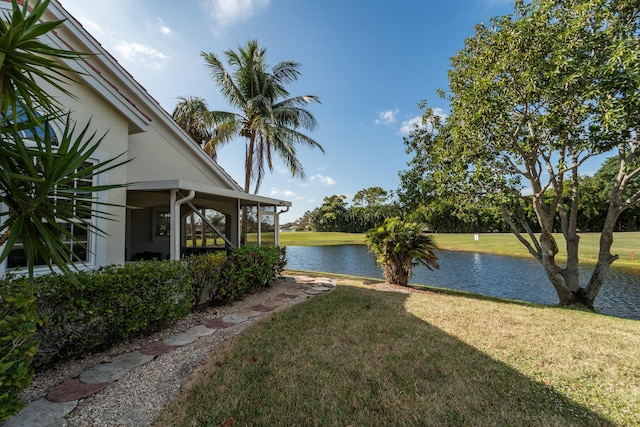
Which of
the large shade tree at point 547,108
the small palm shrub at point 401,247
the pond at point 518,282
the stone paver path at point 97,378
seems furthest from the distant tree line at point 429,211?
the stone paver path at point 97,378

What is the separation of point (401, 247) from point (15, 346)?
8.31 meters

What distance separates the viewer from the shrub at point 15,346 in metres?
2.07

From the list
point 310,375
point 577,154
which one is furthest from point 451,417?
point 577,154

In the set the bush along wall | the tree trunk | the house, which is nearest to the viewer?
the house

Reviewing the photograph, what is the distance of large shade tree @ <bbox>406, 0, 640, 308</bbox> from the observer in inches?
234

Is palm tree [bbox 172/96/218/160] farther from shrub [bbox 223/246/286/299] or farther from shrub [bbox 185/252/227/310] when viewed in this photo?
shrub [bbox 185/252/227/310]

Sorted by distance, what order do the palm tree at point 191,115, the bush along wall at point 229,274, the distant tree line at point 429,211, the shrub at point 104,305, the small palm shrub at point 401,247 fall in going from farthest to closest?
the palm tree at point 191,115, the distant tree line at point 429,211, the small palm shrub at point 401,247, the bush along wall at point 229,274, the shrub at point 104,305

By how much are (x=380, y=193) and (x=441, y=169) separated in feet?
164

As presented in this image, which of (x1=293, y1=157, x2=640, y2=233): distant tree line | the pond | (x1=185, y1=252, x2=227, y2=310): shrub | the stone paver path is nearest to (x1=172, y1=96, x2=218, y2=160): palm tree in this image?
(x1=293, y1=157, x2=640, y2=233): distant tree line

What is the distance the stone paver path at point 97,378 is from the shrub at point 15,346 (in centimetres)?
34

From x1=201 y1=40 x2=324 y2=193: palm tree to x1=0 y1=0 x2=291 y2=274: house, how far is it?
10.9 ft

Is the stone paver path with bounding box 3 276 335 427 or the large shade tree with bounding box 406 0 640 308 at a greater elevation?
the large shade tree with bounding box 406 0 640 308

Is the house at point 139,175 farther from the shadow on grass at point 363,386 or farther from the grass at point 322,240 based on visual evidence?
the grass at point 322,240

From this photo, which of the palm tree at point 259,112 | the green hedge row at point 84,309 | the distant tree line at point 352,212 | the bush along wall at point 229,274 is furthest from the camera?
the distant tree line at point 352,212
